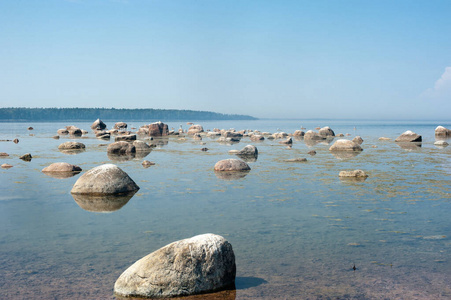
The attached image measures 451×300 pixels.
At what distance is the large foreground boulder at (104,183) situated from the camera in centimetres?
1200

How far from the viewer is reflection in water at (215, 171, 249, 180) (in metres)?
15.1

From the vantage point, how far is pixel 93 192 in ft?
39.3

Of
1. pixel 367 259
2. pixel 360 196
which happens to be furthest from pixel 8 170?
pixel 367 259

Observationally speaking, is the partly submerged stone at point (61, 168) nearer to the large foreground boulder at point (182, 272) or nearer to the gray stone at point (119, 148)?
the gray stone at point (119, 148)

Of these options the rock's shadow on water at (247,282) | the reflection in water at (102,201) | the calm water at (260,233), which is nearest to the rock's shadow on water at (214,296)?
the calm water at (260,233)

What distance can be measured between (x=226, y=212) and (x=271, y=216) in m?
1.08

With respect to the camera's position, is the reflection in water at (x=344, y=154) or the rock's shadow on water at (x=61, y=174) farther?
the reflection in water at (x=344, y=154)

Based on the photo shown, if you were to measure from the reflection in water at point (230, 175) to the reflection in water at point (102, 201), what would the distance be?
3.95m

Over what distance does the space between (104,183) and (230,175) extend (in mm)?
5066

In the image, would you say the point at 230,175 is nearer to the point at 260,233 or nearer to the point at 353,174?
the point at 353,174

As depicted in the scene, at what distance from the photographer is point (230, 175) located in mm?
15594

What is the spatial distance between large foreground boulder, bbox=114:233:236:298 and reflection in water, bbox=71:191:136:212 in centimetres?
478

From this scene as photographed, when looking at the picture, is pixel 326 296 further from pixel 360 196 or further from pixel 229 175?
pixel 229 175

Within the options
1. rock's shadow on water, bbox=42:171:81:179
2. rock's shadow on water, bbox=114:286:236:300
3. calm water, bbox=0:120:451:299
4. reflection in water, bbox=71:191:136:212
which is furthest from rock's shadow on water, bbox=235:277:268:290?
rock's shadow on water, bbox=42:171:81:179
